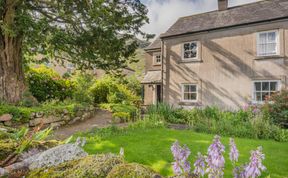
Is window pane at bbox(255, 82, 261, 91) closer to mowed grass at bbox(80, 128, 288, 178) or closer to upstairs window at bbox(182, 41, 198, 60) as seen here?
upstairs window at bbox(182, 41, 198, 60)

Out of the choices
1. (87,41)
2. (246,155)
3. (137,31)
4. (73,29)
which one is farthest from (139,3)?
(246,155)

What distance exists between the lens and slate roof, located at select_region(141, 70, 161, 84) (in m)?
21.4

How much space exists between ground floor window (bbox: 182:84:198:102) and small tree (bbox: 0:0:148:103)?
6.55 meters

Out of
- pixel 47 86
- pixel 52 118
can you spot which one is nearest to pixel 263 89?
pixel 52 118

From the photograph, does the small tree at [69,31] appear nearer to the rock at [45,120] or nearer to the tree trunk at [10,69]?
the tree trunk at [10,69]

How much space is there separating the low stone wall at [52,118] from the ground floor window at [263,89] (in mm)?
9893

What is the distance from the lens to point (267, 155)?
5457mm

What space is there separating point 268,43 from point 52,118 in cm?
1235

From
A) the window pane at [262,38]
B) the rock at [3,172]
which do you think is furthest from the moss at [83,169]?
the window pane at [262,38]

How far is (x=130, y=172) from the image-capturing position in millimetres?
1425

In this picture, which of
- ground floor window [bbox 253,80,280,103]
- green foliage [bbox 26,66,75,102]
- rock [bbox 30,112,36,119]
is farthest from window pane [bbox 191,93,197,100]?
rock [bbox 30,112,36,119]

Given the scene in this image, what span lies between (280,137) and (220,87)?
748cm

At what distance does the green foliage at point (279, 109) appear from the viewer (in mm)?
10273

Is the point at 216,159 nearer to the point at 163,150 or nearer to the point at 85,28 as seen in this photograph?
the point at 163,150
